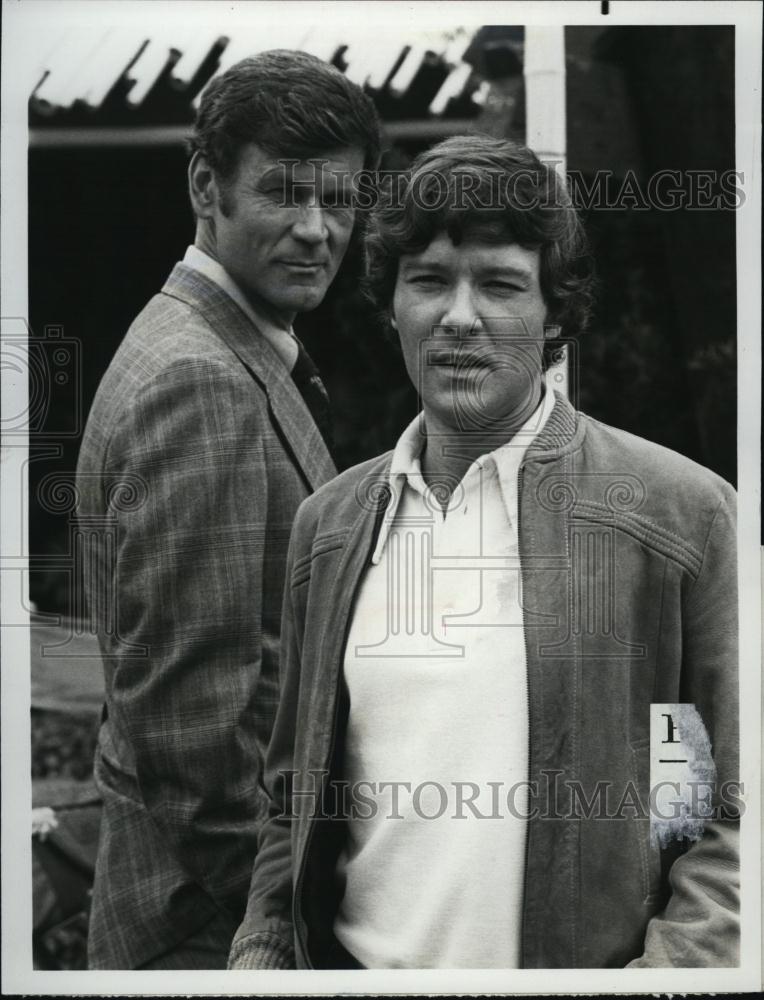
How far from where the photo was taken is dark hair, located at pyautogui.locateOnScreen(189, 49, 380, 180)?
3.75m

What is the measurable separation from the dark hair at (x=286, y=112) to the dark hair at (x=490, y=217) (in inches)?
6.9

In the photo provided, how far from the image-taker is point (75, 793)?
3887 mm

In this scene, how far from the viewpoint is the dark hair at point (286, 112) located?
375cm

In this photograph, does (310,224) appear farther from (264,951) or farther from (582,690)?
(264,951)

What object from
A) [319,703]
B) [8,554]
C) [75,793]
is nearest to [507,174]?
[319,703]

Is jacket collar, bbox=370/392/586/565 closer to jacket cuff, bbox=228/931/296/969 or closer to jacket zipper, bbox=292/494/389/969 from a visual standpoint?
jacket zipper, bbox=292/494/389/969

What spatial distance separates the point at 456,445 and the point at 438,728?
29.6 inches

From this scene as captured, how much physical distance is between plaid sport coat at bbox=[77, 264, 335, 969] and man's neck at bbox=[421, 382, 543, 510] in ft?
1.00

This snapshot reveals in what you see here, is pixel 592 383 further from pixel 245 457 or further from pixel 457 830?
pixel 457 830

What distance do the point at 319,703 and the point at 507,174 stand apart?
151 centimetres

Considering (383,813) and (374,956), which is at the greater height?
(383,813)

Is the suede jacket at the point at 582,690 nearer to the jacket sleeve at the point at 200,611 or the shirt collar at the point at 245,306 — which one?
the jacket sleeve at the point at 200,611
